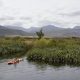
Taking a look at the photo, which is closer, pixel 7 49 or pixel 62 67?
pixel 62 67

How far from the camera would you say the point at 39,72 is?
121 feet

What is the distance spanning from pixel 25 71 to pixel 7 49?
25.5 metres

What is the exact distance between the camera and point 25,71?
123ft

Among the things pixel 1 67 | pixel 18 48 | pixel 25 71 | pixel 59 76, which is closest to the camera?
pixel 59 76

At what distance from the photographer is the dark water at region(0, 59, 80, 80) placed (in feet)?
109

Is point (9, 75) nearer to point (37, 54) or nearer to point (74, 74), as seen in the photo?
point (74, 74)

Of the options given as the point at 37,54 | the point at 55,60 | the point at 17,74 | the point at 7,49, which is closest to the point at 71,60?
the point at 55,60

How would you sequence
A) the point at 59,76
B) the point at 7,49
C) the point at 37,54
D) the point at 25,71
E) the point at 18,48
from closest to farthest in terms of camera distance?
the point at 59,76, the point at 25,71, the point at 37,54, the point at 7,49, the point at 18,48

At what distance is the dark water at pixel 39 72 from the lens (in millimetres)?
33312

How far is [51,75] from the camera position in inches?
1366

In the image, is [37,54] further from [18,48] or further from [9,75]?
[18,48]

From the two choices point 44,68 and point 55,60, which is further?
point 55,60

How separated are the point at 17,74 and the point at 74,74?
284 inches

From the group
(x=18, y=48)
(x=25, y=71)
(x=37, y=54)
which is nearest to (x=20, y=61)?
(x=37, y=54)
